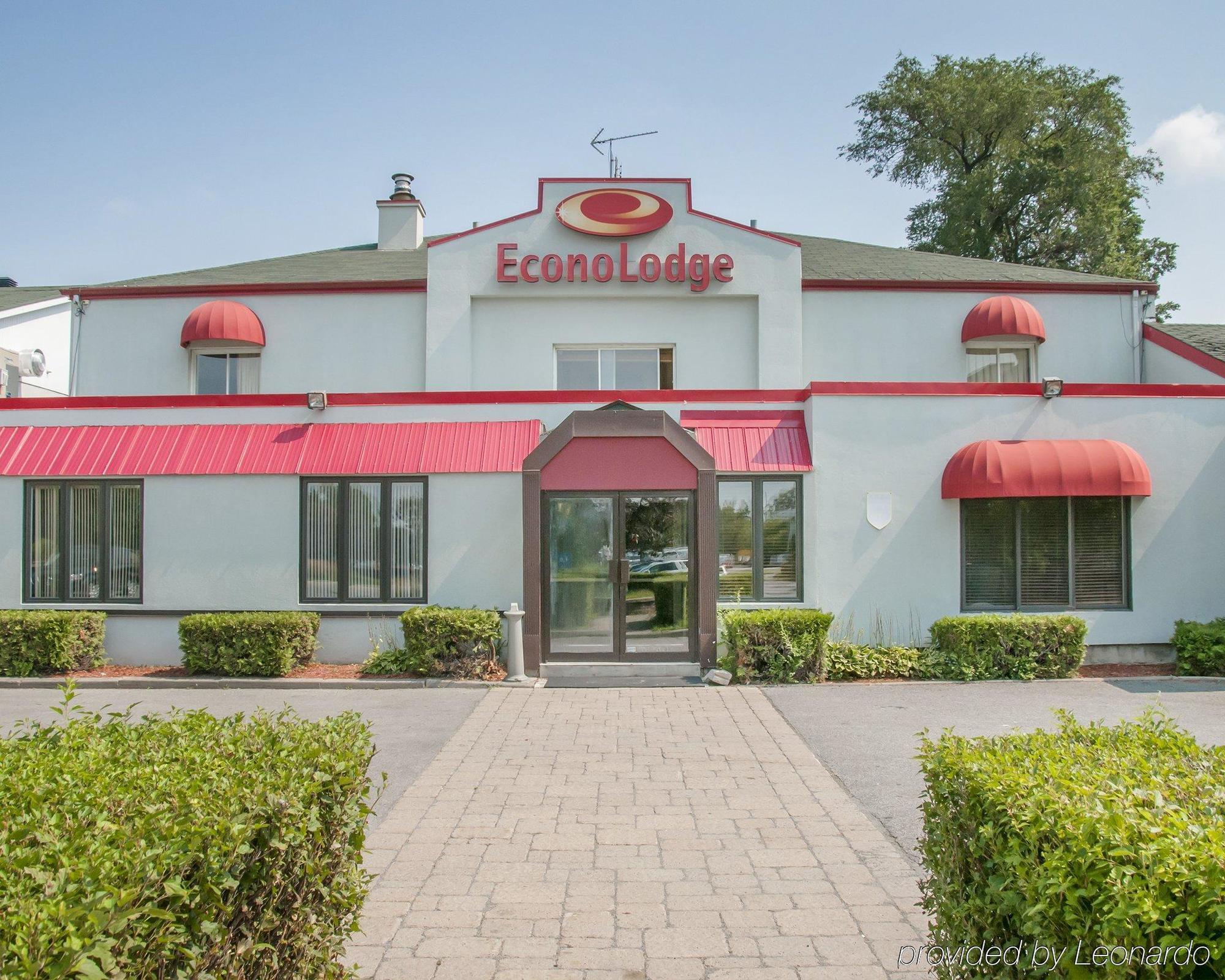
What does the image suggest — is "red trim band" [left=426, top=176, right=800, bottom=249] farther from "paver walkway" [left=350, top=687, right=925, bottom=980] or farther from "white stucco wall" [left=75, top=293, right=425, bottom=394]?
"paver walkway" [left=350, top=687, right=925, bottom=980]

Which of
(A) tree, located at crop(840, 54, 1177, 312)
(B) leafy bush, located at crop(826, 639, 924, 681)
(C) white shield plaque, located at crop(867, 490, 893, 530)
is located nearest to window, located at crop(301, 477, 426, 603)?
(B) leafy bush, located at crop(826, 639, 924, 681)

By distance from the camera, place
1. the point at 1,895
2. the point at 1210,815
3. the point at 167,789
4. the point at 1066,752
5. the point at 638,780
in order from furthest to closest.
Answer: the point at 638,780 < the point at 1066,752 < the point at 167,789 < the point at 1210,815 < the point at 1,895

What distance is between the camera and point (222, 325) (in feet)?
57.4

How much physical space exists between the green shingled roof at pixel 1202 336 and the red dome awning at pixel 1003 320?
254cm

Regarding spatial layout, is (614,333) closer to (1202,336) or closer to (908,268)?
(908,268)

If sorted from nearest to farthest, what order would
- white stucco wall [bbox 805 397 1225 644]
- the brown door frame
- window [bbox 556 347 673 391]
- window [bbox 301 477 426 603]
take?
1. the brown door frame
2. white stucco wall [bbox 805 397 1225 644]
3. window [bbox 301 477 426 603]
4. window [bbox 556 347 673 391]

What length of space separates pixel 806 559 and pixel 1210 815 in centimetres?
1061

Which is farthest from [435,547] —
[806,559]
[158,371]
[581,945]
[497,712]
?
[581,945]

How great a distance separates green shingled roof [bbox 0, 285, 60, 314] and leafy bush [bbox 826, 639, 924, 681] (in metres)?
17.7

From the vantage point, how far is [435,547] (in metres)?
13.9

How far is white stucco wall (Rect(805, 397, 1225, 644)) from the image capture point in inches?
538

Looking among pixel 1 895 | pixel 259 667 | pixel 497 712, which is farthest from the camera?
pixel 259 667

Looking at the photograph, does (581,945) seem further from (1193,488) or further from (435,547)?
(1193,488)

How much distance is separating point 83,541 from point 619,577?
840cm
